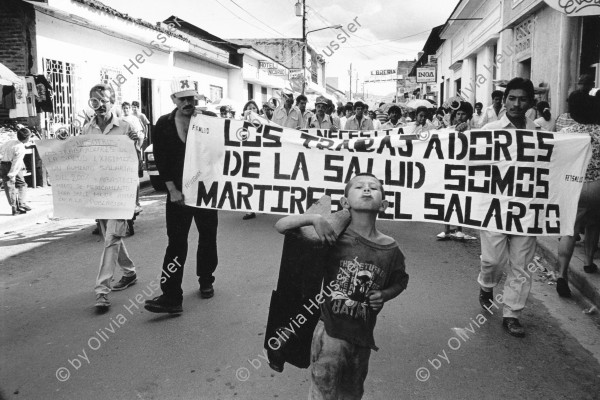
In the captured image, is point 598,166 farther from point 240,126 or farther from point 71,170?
point 71,170

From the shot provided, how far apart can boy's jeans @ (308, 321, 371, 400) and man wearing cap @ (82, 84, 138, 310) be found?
2820 mm

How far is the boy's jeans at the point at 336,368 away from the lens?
2465mm

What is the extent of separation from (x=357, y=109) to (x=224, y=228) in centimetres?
424

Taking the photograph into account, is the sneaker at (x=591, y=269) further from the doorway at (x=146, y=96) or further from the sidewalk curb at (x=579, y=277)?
the doorway at (x=146, y=96)

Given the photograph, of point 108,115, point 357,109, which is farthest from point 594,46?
point 108,115

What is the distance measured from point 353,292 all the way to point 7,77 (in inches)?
440

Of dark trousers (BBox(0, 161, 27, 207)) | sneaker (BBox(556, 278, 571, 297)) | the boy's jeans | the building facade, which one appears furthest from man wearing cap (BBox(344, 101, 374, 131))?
the boy's jeans

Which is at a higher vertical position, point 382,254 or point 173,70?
point 173,70

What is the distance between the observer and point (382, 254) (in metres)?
2.52

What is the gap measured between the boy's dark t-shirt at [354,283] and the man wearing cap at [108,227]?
2.88 metres

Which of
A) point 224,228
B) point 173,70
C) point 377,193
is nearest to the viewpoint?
point 377,193

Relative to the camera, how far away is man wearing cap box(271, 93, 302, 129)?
12.2 meters

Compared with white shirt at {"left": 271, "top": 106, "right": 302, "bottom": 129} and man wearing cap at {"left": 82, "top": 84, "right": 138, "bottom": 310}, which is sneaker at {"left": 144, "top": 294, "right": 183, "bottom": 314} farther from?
white shirt at {"left": 271, "top": 106, "right": 302, "bottom": 129}

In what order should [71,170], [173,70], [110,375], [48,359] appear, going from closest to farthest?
[110,375]
[48,359]
[71,170]
[173,70]
